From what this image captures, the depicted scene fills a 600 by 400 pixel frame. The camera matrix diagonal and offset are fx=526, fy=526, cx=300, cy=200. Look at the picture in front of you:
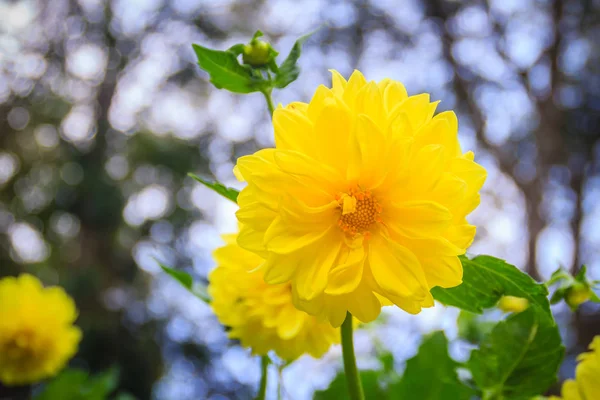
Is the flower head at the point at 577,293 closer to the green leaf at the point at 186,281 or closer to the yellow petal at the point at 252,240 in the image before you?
the yellow petal at the point at 252,240

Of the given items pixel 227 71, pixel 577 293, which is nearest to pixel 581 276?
pixel 577 293

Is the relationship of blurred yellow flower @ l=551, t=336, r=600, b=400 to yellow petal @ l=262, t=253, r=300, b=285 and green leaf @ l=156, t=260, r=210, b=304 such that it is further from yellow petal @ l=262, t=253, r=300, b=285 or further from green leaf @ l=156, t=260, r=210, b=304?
green leaf @ l=156, t=260, r=210, b=304

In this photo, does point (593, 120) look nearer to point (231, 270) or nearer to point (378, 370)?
point (378, 370)

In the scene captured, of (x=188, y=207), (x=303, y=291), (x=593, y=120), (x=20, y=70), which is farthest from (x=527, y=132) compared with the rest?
(x=20, y=70)

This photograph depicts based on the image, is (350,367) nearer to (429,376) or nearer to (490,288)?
(490,288)

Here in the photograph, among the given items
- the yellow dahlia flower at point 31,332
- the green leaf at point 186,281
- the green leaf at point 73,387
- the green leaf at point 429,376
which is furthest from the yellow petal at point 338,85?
the yellow dahlia flower at point 31,332

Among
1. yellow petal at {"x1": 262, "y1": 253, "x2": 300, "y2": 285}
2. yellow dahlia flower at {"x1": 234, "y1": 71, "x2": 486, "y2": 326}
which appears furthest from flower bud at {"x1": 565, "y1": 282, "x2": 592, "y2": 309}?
yellow petal at {"x1": 262, "y1": 253, "x2": 300, "y2": 285}
